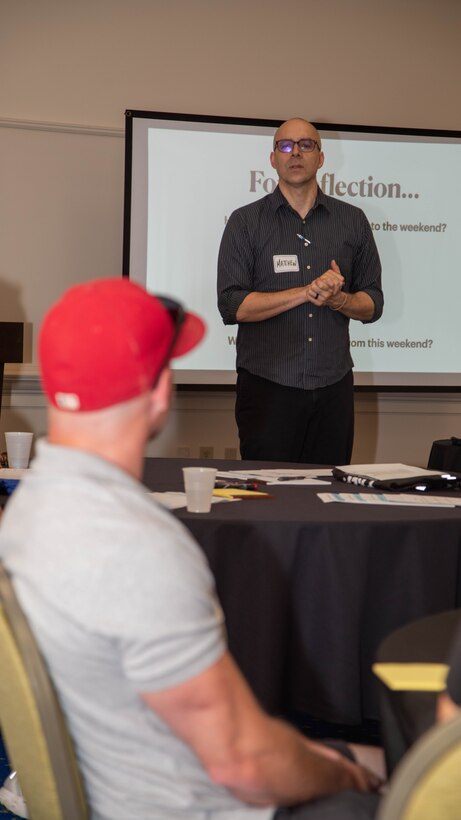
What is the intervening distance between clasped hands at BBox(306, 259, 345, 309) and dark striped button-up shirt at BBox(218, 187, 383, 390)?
293mm

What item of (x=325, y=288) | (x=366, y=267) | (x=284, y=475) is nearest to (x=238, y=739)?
(x=284, y=475)

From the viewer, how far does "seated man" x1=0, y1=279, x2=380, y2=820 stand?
917 millimetres

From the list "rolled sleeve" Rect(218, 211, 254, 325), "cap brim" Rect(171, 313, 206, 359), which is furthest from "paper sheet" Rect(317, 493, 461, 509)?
"rolled sleeve" Rect(218, 211, 254, 325)

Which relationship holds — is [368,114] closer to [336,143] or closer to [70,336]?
[336,143]

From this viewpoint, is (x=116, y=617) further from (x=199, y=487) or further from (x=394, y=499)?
(x=394, y=499)

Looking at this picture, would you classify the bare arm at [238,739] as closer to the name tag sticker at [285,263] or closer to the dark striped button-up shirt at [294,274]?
the dark striped button-up shirt at [294,274]

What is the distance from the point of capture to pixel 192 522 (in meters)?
2.01

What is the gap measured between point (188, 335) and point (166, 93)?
4.51 m

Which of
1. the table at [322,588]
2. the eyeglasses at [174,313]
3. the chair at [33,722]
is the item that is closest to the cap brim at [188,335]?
the eyeglasses at [174,313]

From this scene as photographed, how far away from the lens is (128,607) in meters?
0.91

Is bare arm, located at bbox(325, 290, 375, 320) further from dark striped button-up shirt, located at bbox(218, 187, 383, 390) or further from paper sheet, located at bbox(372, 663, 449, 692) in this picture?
paper sheet, located at bbox(372, 663, 449, 692)

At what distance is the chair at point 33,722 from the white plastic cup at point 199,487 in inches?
39.6

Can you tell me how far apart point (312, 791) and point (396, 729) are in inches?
10.2

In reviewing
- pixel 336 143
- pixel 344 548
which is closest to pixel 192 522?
pixel 344 548
